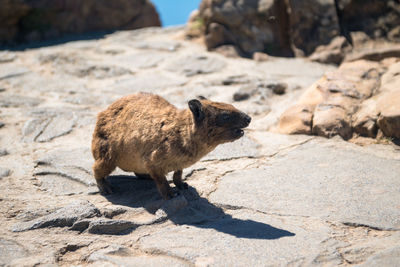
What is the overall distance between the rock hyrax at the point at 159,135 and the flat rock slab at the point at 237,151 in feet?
3.23

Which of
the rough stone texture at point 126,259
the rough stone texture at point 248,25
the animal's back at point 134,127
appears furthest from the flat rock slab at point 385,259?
the rough stone texture at point 248,25

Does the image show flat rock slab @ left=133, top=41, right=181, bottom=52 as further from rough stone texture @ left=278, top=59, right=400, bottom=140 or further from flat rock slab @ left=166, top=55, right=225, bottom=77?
rough stone texture @ left=278, top=59, right=400, bottom=140

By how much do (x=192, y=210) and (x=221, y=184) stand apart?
2.08 feet

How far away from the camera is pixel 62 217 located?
3.54 metres

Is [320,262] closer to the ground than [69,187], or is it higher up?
higher up

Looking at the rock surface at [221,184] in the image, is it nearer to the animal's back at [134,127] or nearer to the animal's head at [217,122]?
the animal's back at [134,127]

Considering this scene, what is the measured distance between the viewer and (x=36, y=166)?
484 centimetres

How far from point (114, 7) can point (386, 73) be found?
7.82m

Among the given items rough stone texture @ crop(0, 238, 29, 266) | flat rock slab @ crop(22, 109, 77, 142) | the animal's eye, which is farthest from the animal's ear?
flat rock slab @ crop(22, 109, 77, 142)

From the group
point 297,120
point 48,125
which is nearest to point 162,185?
point 297,120

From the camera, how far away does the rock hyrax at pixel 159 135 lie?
12.4 ft

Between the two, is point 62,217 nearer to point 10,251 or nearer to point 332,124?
point 10,251

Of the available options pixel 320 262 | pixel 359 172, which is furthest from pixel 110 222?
pixel 359 172

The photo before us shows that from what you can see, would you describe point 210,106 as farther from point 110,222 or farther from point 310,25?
point 310,25
